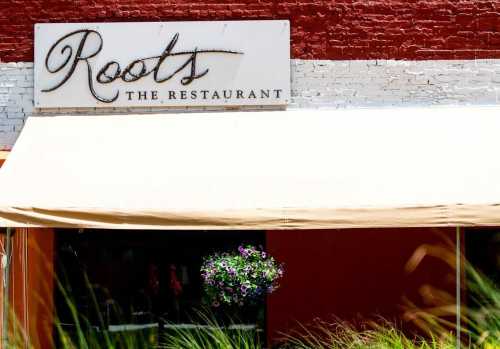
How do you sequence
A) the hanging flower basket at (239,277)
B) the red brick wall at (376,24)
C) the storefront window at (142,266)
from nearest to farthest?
the hanging flower basket at (239,277) < the red brick wall at (376,24) < the storefront window at (142,266)

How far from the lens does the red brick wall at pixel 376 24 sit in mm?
9281

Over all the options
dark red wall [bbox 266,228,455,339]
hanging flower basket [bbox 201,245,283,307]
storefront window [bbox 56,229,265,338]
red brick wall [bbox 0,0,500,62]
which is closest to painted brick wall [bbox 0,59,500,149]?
red brick wall [bbox 0,0,500,62]

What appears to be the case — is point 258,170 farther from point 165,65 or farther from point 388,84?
point 388,84

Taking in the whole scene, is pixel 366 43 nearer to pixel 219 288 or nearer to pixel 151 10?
pixel 151 10

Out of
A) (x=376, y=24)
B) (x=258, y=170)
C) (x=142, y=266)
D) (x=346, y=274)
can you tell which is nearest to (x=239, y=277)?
(x=258, y=170)

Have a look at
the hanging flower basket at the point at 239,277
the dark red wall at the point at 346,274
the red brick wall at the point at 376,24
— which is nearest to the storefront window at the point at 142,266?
the dark red wall at the point at 346,274

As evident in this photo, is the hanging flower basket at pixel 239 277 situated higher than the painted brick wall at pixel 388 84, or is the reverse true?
the painted brick wall at pixel 388 84

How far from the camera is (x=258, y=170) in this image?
25.4 feet

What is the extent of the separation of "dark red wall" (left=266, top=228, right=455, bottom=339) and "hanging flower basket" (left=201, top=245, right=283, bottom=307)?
1.51 m

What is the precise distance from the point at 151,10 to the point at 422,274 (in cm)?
434

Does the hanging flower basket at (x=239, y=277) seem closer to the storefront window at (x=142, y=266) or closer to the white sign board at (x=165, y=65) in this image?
the white sign board at (x=165, y=65)

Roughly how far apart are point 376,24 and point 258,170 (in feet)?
8.70

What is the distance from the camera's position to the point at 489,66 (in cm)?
927

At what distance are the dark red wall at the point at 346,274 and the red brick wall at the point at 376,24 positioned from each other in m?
2.06
